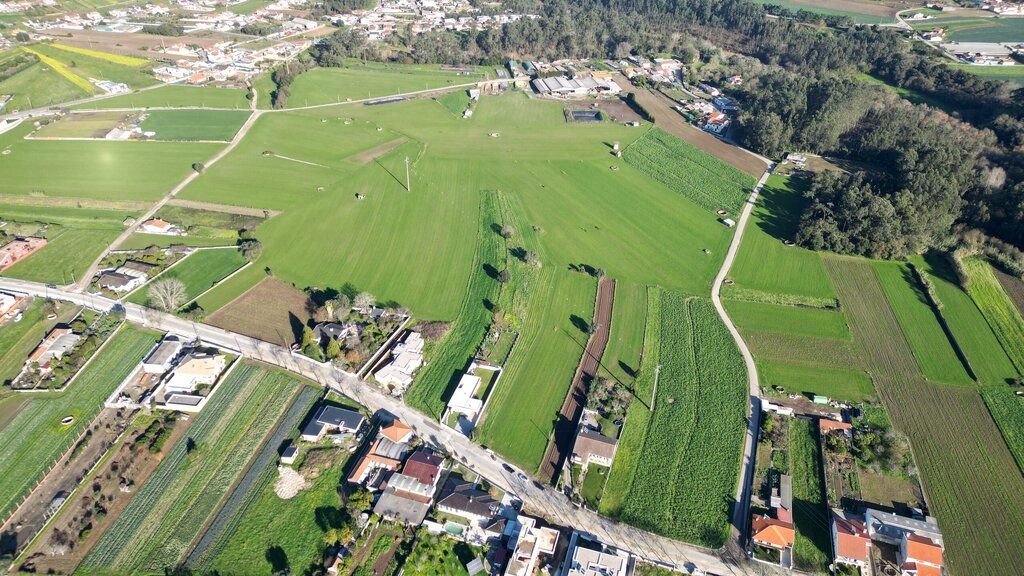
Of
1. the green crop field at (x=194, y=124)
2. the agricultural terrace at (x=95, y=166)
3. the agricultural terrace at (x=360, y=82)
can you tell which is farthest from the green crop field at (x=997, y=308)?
the green crop field at (x=194, y=124)

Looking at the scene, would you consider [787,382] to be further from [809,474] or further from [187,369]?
[187,369]

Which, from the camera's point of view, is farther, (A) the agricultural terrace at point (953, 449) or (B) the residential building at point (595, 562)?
(A) the agricultural terrace at point (953, 449)

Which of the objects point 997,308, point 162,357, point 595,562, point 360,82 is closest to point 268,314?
point 162,357

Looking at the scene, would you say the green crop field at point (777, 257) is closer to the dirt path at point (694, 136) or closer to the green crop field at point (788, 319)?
the green crop field at point (788, 319)

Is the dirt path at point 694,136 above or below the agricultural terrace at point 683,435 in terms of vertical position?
above

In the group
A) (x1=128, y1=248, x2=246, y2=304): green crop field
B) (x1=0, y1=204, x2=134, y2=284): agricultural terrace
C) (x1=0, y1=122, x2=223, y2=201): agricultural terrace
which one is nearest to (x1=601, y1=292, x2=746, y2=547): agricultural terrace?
(x1=128, y1=248, x2=246, y2=304): green crop field

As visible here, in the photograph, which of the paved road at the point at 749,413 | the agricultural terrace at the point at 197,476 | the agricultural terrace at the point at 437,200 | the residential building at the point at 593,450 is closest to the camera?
the agricultural terrace at the point at 197,476
